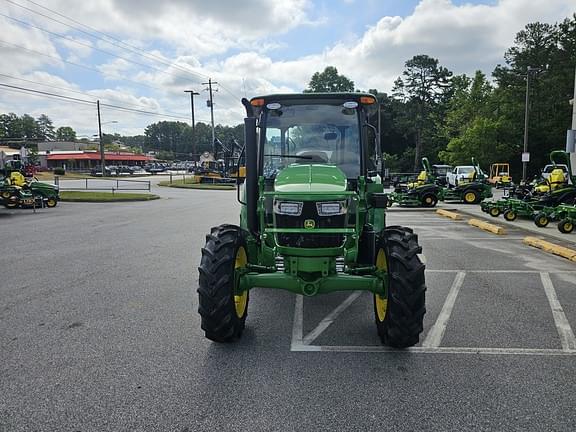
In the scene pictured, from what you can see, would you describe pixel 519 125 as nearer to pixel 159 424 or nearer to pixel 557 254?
pixel 557 254

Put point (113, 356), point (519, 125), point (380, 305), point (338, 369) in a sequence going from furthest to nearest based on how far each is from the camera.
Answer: point (519, 125) → point (380, 305) → point (113, 356) → point (338, 369)

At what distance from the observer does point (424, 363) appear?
3.77 m

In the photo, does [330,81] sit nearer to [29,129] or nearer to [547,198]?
[547,198]

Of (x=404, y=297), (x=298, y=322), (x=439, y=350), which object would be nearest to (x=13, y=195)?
(x=298, y=322)

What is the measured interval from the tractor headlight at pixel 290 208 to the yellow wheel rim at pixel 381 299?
101 cm

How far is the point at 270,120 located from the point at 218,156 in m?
0.84

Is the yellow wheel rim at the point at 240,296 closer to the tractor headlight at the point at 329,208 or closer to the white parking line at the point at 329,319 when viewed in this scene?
the white parking line at the point at 329,319

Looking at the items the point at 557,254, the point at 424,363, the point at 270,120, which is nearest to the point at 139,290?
the point at 270,120

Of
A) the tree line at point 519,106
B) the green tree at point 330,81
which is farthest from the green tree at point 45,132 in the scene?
the tree line at point 519,106

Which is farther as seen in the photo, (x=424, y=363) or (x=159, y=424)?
(x=424, y=363)

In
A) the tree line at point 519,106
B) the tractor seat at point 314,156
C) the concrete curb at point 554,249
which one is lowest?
the concrete curb at point 554,249

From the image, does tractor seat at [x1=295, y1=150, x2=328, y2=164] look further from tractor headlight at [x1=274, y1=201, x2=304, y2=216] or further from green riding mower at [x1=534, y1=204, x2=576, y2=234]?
green riding mower at [x1=534, y1=204, x2=576, y2=234]

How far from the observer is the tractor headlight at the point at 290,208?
4055mm

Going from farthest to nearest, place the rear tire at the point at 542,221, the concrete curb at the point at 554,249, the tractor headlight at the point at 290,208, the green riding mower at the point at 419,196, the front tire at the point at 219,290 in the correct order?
the green riding mower at the point at 419,196 → the rear tire at the point at 542,221 → the concrete curb at the point at 554,249 → the tractor headlight at the point at 290,208 → the front tire at the point at 219,290
